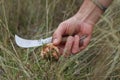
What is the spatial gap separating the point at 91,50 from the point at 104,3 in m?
0.39

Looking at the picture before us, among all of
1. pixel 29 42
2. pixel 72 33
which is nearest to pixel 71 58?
pixel 72 33

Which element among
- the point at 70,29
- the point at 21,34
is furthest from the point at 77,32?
the point at 21,34

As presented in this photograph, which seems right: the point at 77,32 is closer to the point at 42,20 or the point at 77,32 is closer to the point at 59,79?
the point at 59,79

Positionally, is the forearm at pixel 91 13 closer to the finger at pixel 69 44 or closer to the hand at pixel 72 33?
the hand at pixel 72 33

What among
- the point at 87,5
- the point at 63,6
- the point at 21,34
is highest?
the point at 63,6

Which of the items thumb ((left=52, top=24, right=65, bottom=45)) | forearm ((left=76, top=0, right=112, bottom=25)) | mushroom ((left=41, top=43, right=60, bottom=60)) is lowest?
mushroom ((left=41, top=43, right=60, bottom=60))

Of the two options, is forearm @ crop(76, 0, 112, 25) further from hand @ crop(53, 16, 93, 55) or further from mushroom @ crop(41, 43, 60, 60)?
mushroom @ crop(41, 43, 60, 60)

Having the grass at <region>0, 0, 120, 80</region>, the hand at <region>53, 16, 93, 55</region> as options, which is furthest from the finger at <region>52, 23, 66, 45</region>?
the grass at <region>0, 0, 120, 80</region>

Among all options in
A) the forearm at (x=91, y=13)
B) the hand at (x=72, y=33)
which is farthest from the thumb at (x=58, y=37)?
the forearm at (x=91, y=13)

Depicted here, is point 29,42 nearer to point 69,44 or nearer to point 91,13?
point 69,44

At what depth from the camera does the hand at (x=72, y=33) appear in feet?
4.70

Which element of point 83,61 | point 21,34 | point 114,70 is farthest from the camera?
point 21,34

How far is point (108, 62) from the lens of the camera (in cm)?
164

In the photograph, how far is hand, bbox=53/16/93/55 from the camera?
143cm
